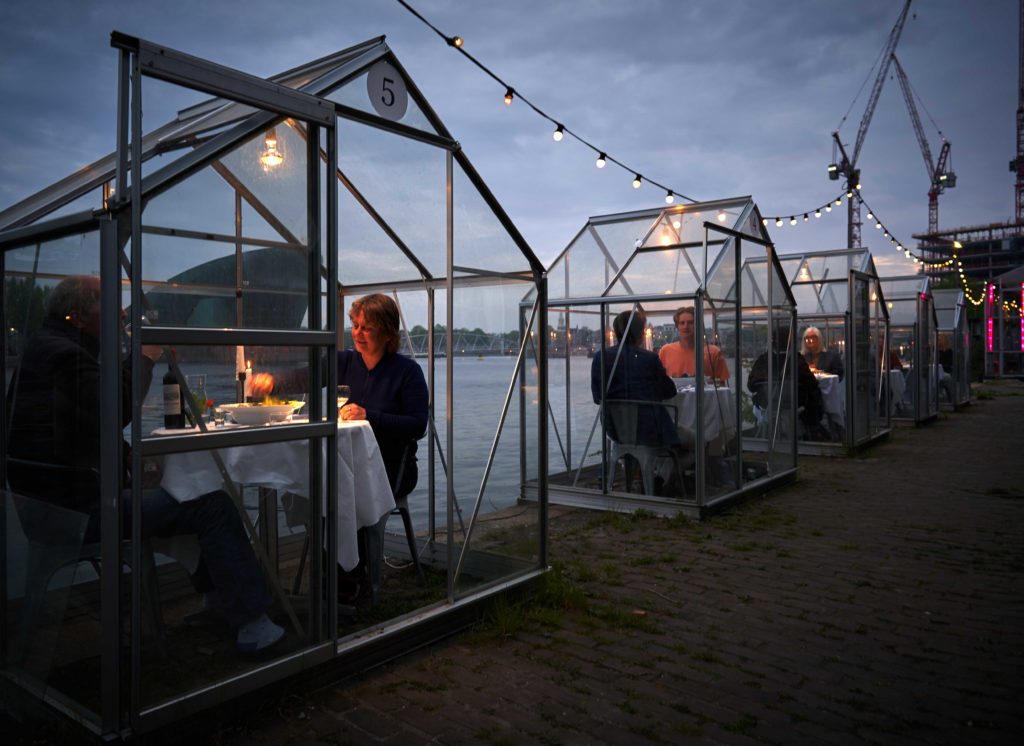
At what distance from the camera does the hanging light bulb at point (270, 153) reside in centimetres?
312

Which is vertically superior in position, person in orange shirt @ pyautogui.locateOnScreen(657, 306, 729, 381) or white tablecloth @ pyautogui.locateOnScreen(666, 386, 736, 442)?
person in orange shirt @ pyautogui.locateOnScreen(657, 306, 729, 381)

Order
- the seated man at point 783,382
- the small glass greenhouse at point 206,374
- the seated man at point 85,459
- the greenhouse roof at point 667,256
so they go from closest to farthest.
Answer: the small glass greenhouse at point 206,374, the seated man at point 85,459, the greenhouse roof at point 667,256, the seated man at point 783,382

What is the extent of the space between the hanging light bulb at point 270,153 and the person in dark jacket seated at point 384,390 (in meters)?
1.42

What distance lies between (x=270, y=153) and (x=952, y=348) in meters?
20.0

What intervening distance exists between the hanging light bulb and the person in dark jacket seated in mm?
1415

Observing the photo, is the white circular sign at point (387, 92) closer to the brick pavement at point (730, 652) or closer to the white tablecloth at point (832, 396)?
the brick pavement at point (730, 652)

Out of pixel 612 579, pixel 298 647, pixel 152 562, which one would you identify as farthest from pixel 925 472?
pixel 152 562

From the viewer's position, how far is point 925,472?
9625 mm

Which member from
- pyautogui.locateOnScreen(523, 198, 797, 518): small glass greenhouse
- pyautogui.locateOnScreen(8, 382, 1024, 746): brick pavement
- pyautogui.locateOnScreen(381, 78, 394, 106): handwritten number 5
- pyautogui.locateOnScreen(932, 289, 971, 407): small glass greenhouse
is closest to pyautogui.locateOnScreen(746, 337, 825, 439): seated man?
pyautogui.locateOnScreen(523, 198, 797, 518): small glass greenhouse

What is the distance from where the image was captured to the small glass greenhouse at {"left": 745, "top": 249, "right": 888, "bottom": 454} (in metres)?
11.1

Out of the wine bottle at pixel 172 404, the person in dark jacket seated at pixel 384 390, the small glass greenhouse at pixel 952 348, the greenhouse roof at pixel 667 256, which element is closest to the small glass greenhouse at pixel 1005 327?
the small glass greenhouse at pixel 952 348

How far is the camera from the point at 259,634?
122 inches

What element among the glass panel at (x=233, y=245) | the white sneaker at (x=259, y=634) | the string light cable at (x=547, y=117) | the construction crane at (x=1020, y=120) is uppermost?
the construction crane at (x=1020, y=120)

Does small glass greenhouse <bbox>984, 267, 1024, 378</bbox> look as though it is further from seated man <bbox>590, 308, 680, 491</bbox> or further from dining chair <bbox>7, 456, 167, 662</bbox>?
dining chair <bbox>7, 456, 167, 662</bbox>
